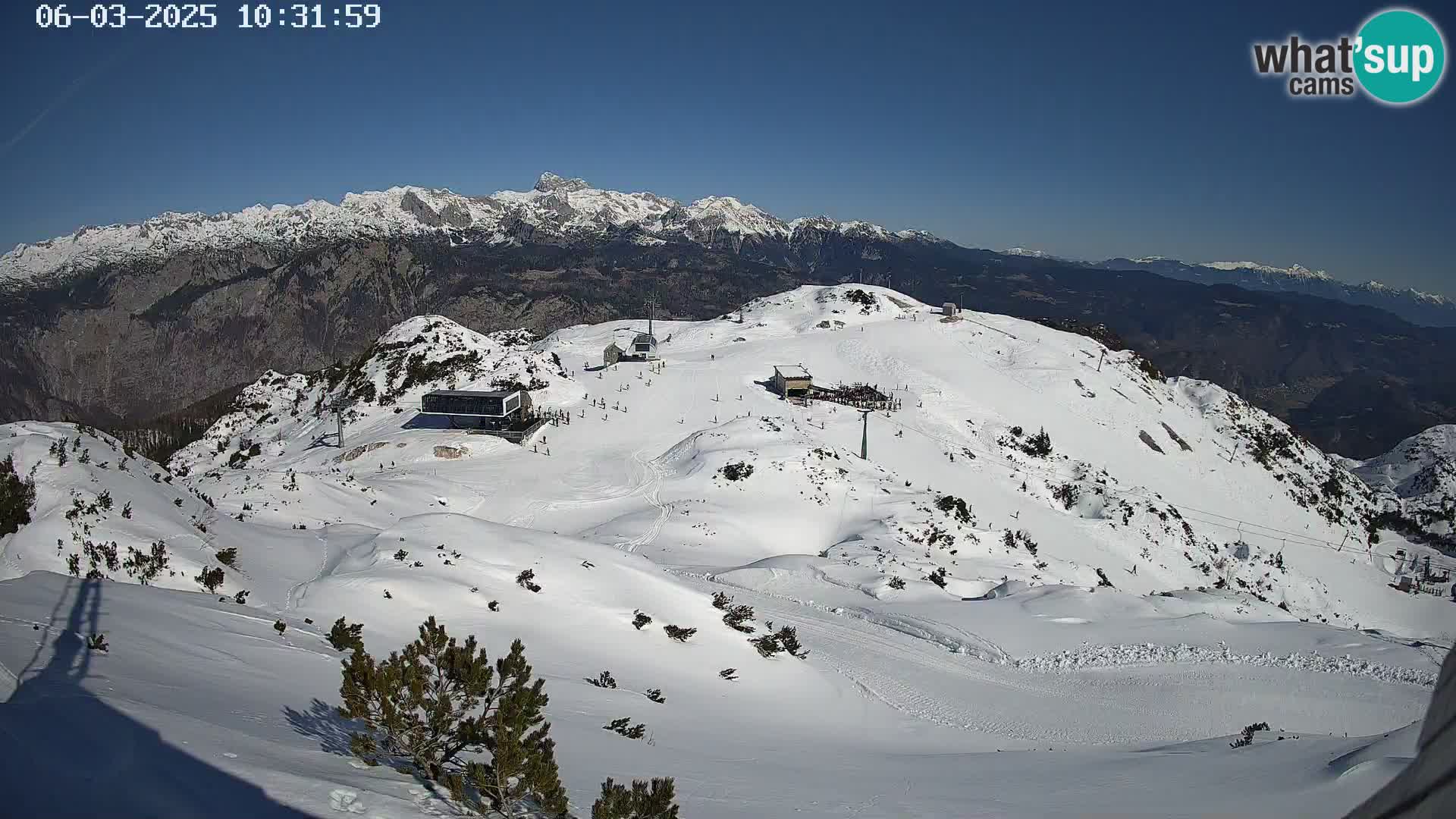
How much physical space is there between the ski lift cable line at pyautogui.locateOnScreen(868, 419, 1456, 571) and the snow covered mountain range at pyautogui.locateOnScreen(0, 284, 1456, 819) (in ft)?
4.14

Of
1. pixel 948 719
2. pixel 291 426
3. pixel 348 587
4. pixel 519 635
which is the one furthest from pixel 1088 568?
pixel 291 426

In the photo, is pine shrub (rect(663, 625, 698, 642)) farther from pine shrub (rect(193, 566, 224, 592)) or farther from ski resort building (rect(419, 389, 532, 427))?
ski resort building (rect(419, 389, 532, 427))

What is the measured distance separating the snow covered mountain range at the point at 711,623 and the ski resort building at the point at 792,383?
6292 millimetres

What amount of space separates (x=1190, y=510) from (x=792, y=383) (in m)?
32.0

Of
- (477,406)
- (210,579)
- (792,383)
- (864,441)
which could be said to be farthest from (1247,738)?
(792,383)

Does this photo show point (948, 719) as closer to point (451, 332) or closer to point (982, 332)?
point (451, 332)

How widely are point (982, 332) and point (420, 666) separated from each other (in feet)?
259

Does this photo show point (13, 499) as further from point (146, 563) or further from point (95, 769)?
point (95, 769)

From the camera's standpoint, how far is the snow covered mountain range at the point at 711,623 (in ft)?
25.8

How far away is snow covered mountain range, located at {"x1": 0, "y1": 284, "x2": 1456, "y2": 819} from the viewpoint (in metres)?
7.86

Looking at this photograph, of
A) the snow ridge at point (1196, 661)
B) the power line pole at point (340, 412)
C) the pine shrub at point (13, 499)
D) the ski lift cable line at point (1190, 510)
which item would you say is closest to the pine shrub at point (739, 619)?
the snow ridge at point (1196, 661)

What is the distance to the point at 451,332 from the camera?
2277 inches

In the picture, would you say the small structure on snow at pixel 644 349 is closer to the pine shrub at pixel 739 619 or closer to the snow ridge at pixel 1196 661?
the pine shrub at pixel 739 619

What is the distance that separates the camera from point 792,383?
5328 centimetres
